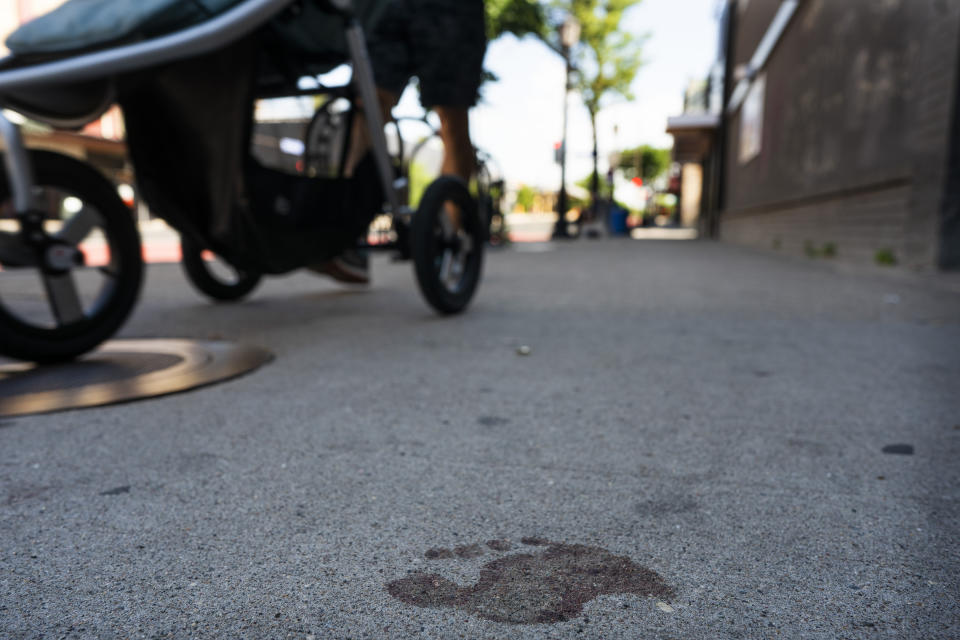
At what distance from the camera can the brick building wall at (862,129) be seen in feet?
16.7

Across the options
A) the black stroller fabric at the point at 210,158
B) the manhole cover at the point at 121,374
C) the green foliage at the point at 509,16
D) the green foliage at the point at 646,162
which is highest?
the green foliage at the point at 646,162

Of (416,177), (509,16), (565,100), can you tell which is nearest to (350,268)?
(416,177)

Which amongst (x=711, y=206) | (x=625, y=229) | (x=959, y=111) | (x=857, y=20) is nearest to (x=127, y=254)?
(x=959, y=111)

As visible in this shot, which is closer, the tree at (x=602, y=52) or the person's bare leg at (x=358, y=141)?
the person's bare leg at (x=358, y=141)

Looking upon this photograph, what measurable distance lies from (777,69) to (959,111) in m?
6.38

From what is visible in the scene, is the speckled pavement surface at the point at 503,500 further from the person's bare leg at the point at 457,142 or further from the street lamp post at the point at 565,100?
the street lamp post at the point at 565,100

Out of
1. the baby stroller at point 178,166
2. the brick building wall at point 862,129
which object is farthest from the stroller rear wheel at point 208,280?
the brick building wall at point 862,129

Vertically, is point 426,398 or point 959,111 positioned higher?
point 959,111

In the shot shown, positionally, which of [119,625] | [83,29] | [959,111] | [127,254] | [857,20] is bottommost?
[119,625]

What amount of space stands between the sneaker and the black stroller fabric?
1094 mm

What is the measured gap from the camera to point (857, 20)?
684 cm

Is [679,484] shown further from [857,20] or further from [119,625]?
[857,20]

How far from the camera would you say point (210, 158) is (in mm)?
2391

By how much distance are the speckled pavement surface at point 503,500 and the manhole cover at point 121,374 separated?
78 mm
